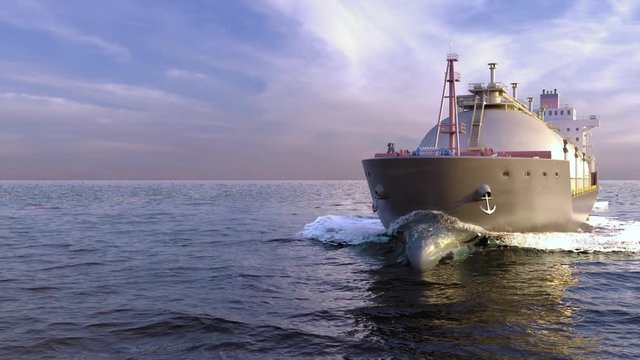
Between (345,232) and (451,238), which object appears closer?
(451,238)

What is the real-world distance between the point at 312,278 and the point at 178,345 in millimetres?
7592

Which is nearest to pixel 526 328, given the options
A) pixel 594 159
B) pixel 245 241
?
pixel 245 241

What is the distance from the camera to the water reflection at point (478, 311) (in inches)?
417

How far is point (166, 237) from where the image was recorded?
99.6 feet

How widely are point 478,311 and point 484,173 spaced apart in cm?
861

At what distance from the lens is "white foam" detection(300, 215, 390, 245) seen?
28.0m

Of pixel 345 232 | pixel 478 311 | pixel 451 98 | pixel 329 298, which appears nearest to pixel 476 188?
pixel 451 98

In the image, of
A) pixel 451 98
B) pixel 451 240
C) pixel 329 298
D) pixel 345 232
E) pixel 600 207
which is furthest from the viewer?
pixel 600 207

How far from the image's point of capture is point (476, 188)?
810 inches

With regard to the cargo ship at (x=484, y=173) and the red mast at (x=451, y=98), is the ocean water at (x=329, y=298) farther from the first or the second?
the red mast at (x=451, y=98)

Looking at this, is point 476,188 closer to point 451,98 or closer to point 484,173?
point 484,173

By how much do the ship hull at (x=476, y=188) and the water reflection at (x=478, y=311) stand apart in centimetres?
233

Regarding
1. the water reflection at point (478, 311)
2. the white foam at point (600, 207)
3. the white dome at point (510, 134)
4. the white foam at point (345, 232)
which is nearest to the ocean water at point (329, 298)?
the water reflection at point (478, 311)

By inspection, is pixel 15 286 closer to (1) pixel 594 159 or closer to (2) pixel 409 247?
(2) pixel 409 247
